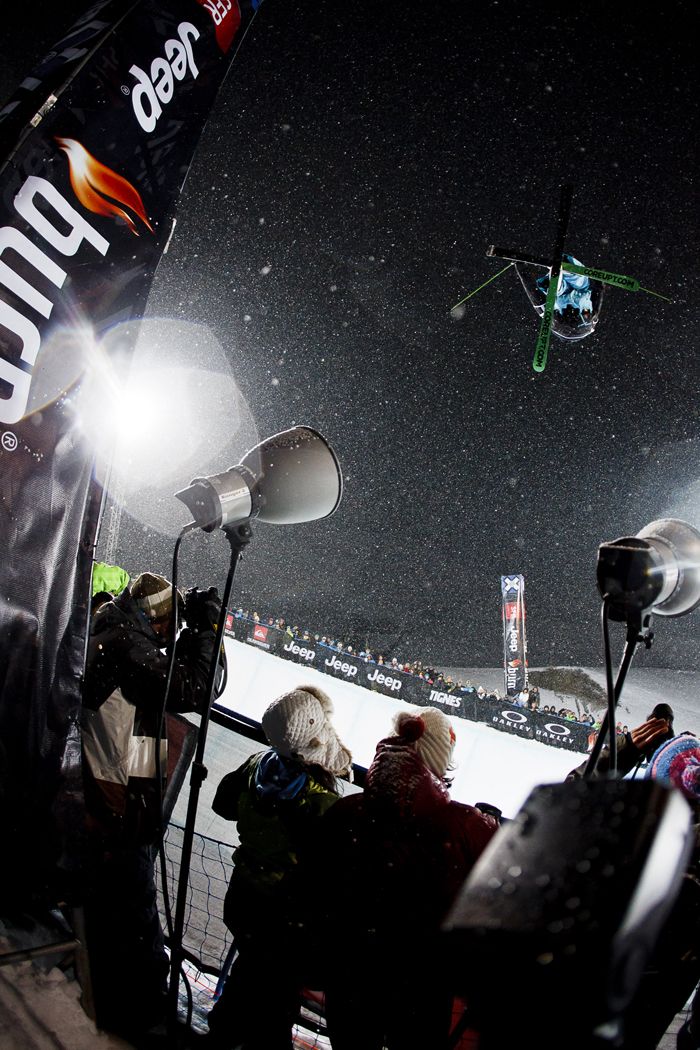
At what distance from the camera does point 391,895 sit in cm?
206

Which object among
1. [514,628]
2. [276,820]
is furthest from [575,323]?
[276,820]

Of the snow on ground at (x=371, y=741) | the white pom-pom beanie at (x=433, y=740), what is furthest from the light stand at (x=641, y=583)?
the snow on ground at (x=371, y=741)

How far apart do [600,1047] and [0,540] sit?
169 centimetres

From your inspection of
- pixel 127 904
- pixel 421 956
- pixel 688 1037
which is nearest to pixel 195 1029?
pixel 127 904

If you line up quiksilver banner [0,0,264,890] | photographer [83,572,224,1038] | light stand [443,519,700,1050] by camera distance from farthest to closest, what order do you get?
1. photographer [83,572,224,1038]
2. quiksilver banner [0,0,264,890]
3. light stand [443,519,700,1050]

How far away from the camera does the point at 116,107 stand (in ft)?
5.94

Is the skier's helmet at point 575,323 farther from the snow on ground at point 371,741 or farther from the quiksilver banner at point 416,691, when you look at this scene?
the snow on ground at point 371,741

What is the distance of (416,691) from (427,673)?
9859 millimetres

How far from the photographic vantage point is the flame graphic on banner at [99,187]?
5.70ft

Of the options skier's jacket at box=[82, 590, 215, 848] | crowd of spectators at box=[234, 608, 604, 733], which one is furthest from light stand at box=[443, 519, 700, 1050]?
crowd of spectators at box=[234, 608, 604, 733]

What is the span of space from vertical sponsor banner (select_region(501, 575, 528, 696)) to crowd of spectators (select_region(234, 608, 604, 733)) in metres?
0.38

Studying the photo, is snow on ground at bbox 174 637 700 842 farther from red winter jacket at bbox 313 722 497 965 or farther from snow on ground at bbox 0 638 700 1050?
red winter jacket at bbox 313 722 497 965

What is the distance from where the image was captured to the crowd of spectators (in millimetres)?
16312

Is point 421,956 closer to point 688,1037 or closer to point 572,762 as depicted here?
point 688,1037
